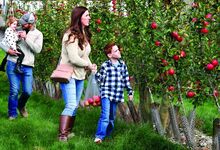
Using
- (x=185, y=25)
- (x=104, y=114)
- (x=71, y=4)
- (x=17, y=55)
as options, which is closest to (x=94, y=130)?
(x=104, y=114)

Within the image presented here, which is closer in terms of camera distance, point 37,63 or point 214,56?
point 214,56

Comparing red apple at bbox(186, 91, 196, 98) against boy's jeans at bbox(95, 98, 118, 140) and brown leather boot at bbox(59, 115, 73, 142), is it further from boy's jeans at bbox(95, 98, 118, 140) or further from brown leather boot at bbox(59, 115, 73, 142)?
brown leather boot at bbox(59, 115, 73, 142)

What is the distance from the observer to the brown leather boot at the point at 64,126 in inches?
278

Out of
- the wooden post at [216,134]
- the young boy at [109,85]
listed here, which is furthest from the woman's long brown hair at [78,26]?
the wooden post at [216,134]

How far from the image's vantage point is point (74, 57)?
6801 mm

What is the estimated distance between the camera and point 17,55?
807 cm

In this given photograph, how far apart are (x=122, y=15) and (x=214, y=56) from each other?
3.24 metres

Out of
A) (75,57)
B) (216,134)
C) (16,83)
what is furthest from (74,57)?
(216,134)

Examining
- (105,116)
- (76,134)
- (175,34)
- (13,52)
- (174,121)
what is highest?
(175,34)

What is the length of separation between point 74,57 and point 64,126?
40.0 inches

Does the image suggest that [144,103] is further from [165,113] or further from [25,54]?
[25,54]

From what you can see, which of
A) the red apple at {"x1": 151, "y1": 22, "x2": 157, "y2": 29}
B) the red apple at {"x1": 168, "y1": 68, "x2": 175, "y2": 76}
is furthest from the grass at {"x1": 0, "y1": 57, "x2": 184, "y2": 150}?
the red apple at {"x1": 151, "y1": 22, "x2": 157, "y2": 29}

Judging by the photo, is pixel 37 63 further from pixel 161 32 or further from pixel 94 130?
pixel 161 32

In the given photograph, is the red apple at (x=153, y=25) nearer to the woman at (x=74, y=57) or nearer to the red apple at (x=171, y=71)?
the red apple at (x=171, y=71)
